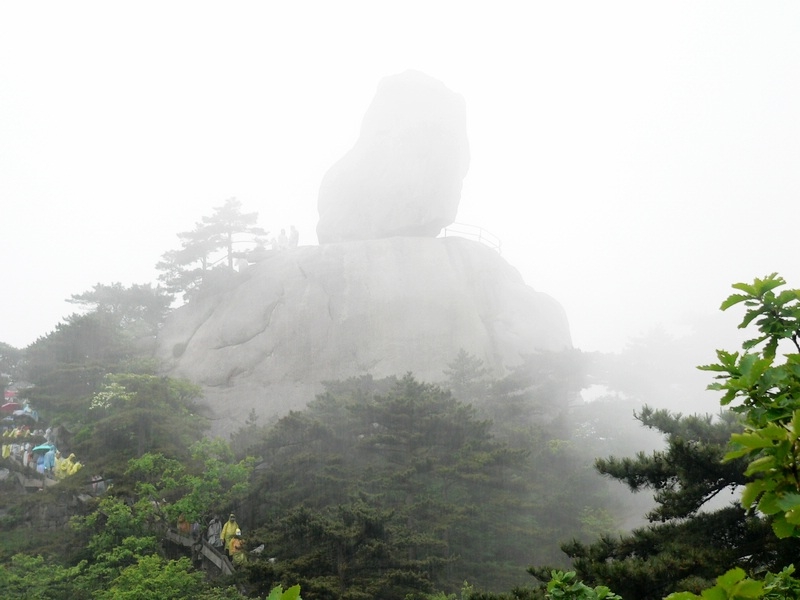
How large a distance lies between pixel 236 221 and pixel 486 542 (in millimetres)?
20520

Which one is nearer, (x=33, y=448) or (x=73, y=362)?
(x=33, y=448)

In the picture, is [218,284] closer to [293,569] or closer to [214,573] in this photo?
[214,573]

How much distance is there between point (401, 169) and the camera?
92.7 ft

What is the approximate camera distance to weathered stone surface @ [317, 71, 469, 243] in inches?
1107

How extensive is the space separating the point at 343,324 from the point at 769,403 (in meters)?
22.8

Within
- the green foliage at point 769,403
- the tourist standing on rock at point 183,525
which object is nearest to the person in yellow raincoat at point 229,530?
the tourist standing on rock at point 183,525

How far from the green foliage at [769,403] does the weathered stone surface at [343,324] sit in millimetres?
19484

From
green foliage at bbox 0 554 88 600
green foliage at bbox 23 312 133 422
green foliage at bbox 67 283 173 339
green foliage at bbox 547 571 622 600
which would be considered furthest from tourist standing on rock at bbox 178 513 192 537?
green foliage at bbox 67 283 173 339

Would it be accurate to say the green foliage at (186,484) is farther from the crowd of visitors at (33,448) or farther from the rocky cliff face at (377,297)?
the rocky cliff face at (377,297)

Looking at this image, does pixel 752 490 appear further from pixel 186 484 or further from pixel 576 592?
pixel 186 484

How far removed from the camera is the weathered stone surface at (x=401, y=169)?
28.1 m

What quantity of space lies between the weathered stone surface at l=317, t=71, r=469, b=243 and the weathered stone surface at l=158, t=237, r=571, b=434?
6.22ft

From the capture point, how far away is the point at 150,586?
917 centimetres

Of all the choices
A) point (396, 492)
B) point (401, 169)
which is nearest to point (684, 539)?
point (396, 492)
